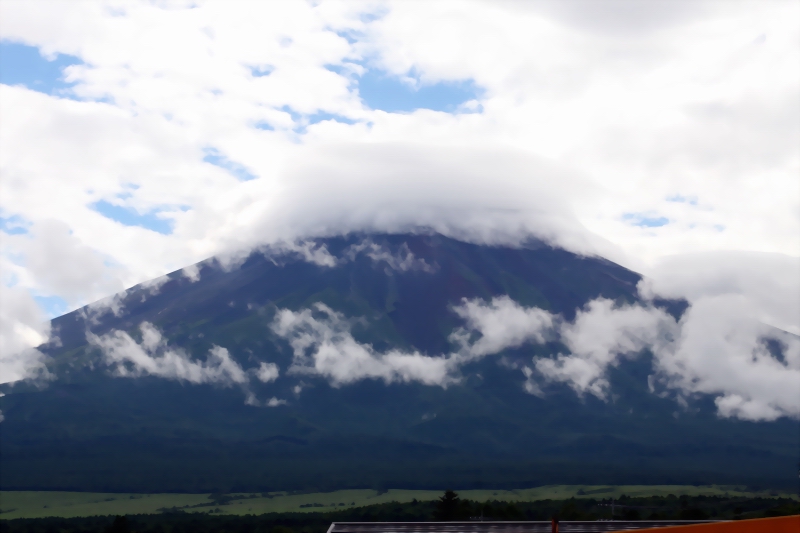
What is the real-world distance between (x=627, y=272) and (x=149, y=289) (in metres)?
112

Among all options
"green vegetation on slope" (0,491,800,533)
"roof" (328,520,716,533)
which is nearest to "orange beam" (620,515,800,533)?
"roof" (328,520,716,533)

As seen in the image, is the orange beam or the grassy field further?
the grassy field

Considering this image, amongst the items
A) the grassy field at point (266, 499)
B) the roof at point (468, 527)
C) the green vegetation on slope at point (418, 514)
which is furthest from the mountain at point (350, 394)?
the roof at point (468, 527)

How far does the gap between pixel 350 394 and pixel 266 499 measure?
6000cm

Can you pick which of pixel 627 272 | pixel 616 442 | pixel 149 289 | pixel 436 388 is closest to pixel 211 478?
pixel 436 388

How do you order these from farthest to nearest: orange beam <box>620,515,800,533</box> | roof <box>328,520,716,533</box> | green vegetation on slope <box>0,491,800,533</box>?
green vegetation on slope <box>0,491,800,533</box>
roof <box>328,520,716,533</box>
orange beam <box>620,515,800,533</box>

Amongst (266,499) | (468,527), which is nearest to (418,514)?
(266,499)

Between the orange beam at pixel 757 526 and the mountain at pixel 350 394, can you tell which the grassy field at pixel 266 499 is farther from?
the orange beam at pixel 757 526

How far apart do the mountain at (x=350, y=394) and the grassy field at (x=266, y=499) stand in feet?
14.1

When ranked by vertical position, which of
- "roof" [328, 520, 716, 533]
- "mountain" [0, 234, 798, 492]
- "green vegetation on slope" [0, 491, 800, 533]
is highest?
"mountain" [0, 234, 798, 492]

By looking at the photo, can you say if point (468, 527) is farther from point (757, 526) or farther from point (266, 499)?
point (266, 499)

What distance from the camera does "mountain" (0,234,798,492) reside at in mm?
116250

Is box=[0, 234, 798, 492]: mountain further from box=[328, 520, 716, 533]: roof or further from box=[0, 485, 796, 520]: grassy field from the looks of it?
box=[328, 520, 716, 533]: roof

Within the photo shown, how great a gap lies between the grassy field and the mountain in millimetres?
4312
